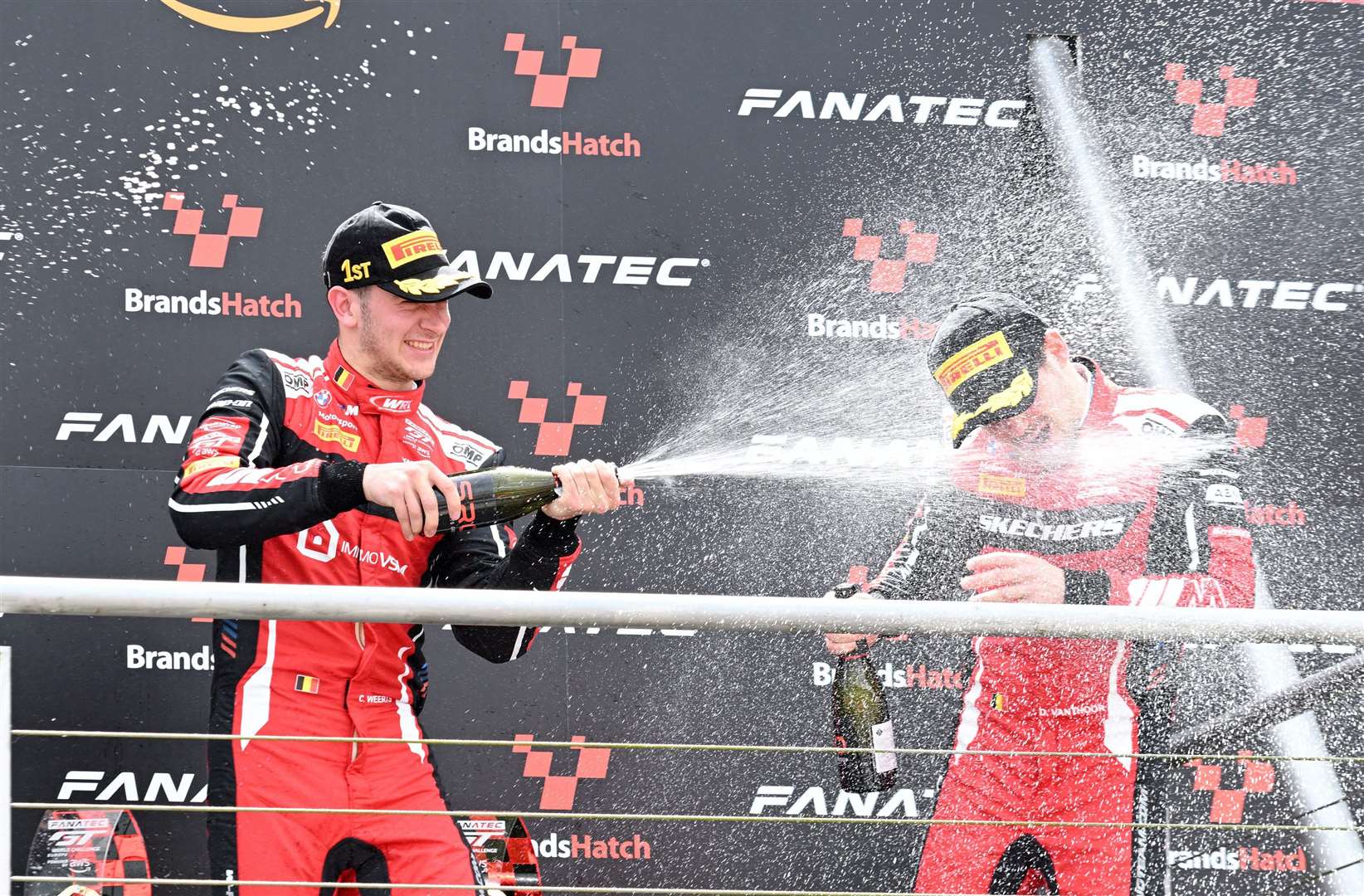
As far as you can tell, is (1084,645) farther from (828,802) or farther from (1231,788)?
(1231,788)

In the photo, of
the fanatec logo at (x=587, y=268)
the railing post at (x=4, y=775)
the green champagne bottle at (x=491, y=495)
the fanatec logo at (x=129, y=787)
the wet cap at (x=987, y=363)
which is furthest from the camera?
the fanatec logo at (x=587, y=268)

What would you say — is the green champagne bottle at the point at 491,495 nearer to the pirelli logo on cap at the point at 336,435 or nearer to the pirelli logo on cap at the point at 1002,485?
the pirelli logo on cap at the point at 336,435

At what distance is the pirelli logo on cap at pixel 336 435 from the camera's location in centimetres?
243

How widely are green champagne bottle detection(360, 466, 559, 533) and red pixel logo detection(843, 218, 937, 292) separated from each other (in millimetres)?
1949

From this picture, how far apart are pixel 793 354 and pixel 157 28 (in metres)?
1.90

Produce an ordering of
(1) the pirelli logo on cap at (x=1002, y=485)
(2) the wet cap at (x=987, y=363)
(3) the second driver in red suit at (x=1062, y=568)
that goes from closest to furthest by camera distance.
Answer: (3) the second driver in red suit at (x=1062, y=568), (2) the wet cap at (x=987, y=363), (1) the pirelli logo on cap at (x=1002, y=485)

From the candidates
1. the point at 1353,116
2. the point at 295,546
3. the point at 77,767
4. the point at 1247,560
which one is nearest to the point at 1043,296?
the point at 1353,116

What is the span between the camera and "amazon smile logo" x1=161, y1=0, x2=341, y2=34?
3.69m

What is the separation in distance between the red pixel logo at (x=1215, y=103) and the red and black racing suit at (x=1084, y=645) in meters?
1.21

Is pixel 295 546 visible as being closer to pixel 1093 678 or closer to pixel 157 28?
pixel 1093 678

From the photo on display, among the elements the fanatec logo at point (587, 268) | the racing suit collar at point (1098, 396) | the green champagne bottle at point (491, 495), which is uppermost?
the fanatec logo at point (587, 268)

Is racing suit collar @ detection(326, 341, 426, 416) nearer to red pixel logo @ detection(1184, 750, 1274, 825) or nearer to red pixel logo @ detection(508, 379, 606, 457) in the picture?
red pixel logo @ detection(508, 379, 606, 457)

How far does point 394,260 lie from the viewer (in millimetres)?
2512

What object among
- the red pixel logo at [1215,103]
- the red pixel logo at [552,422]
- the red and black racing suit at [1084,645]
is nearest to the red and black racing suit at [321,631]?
the red and black racing suit at [1084,645]
